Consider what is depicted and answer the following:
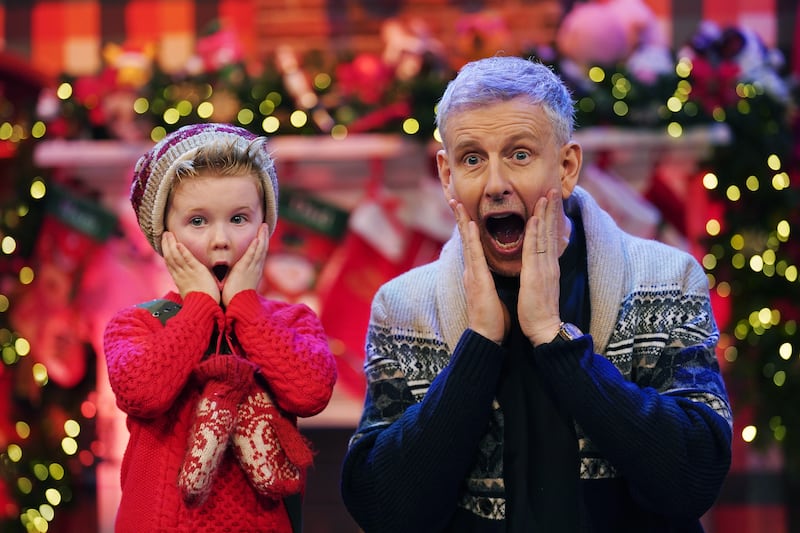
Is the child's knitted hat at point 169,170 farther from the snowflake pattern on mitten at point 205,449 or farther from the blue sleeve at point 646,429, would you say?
the blue sleeve at point 646,429

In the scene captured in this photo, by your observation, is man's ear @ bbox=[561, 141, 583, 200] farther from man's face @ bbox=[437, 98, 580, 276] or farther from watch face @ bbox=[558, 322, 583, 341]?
watch face @ bbox=[558, 322, 583, 341]

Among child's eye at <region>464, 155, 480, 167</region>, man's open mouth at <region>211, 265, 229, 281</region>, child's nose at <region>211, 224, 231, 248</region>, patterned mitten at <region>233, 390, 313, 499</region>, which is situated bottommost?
patterned mitten at <region>233, 390, 313, 499</region>

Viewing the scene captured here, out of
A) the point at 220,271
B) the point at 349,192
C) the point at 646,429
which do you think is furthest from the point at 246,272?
the point at 349,192

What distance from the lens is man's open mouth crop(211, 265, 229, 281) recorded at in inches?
74.3

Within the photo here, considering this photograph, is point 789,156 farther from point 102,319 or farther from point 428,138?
point 102,319

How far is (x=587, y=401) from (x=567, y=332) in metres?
0.12

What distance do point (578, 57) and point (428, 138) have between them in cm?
63

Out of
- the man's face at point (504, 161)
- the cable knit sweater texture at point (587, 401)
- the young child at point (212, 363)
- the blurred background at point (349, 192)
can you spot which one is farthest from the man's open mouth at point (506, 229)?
the blurred background at point (349, 192)

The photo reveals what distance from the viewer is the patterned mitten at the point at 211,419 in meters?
1.72

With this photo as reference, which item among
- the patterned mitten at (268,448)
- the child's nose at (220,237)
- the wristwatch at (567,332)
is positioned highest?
the child's nose at (220,237)

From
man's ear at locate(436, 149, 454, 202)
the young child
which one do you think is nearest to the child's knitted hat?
the young child

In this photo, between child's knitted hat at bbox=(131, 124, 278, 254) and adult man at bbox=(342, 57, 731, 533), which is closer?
adult man at bbox=(342, 57, 731, 533)

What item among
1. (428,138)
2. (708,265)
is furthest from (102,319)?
(708,265)

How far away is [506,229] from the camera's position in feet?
6.03
